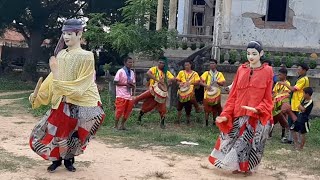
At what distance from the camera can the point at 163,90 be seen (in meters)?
11.4

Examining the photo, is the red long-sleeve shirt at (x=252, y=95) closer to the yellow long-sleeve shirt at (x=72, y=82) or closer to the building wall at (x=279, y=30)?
the yellow long-sleeve shirt at (x=72, y=82)

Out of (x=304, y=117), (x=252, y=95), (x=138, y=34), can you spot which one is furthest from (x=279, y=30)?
(x=252, y=95)

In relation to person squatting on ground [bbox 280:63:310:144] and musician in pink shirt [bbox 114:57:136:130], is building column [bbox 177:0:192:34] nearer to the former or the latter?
musician in pink shirt [bbox 114:57:136:130]

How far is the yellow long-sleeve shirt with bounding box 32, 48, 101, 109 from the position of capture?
21.1 feet

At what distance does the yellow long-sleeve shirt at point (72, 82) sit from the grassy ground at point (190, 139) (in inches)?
106

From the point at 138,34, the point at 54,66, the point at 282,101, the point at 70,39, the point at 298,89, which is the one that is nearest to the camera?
the point at 54,66

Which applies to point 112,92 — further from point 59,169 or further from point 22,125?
point 59,169

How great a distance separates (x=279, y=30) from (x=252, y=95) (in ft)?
34.0

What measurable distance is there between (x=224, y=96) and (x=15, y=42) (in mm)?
24906

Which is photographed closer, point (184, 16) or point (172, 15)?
point (172, 15)

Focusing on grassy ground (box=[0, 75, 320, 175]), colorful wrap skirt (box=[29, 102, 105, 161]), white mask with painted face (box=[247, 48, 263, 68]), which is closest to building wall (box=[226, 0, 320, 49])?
grassy ground (box=[0, 75, 320, 175])

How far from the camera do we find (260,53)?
23.7ft

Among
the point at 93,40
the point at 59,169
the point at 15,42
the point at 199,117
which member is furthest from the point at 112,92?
the point at 15,42

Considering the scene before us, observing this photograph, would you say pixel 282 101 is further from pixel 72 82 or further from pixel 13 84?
pixel 13 84
